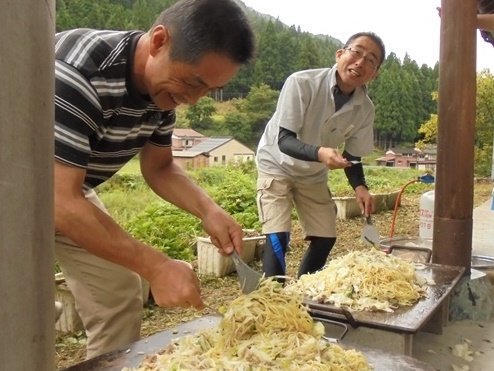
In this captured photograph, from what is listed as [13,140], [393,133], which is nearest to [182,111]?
[393,133]

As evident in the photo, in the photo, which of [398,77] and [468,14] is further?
[398,77]

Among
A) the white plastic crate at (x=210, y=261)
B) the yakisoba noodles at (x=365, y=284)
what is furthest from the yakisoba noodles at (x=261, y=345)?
the white plastic crate at (x=210, y=261)

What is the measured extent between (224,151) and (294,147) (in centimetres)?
1217

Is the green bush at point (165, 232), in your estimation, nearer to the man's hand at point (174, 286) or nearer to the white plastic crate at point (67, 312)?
the white plastic crate at point (67, 312)

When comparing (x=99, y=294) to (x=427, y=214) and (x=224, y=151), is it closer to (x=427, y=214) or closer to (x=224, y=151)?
(x=427, y=214)

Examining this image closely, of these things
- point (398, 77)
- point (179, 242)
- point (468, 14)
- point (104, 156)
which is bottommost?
point (179, 242)

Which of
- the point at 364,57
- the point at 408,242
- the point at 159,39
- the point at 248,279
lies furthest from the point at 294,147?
the point at 408,242

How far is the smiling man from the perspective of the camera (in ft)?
14.3

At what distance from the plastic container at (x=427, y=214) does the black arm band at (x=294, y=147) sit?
2.77 meters

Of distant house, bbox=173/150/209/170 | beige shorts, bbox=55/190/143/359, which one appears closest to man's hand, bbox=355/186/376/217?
beige shorts, bbox=55/190/143/359

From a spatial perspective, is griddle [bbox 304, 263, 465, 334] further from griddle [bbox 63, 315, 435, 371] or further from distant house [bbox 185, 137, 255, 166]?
distant house [bbox 185, 137, 255, 166]

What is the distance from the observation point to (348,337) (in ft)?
10.7

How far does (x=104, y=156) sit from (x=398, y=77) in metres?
22.0

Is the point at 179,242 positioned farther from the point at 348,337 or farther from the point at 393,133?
the point at 393,133
